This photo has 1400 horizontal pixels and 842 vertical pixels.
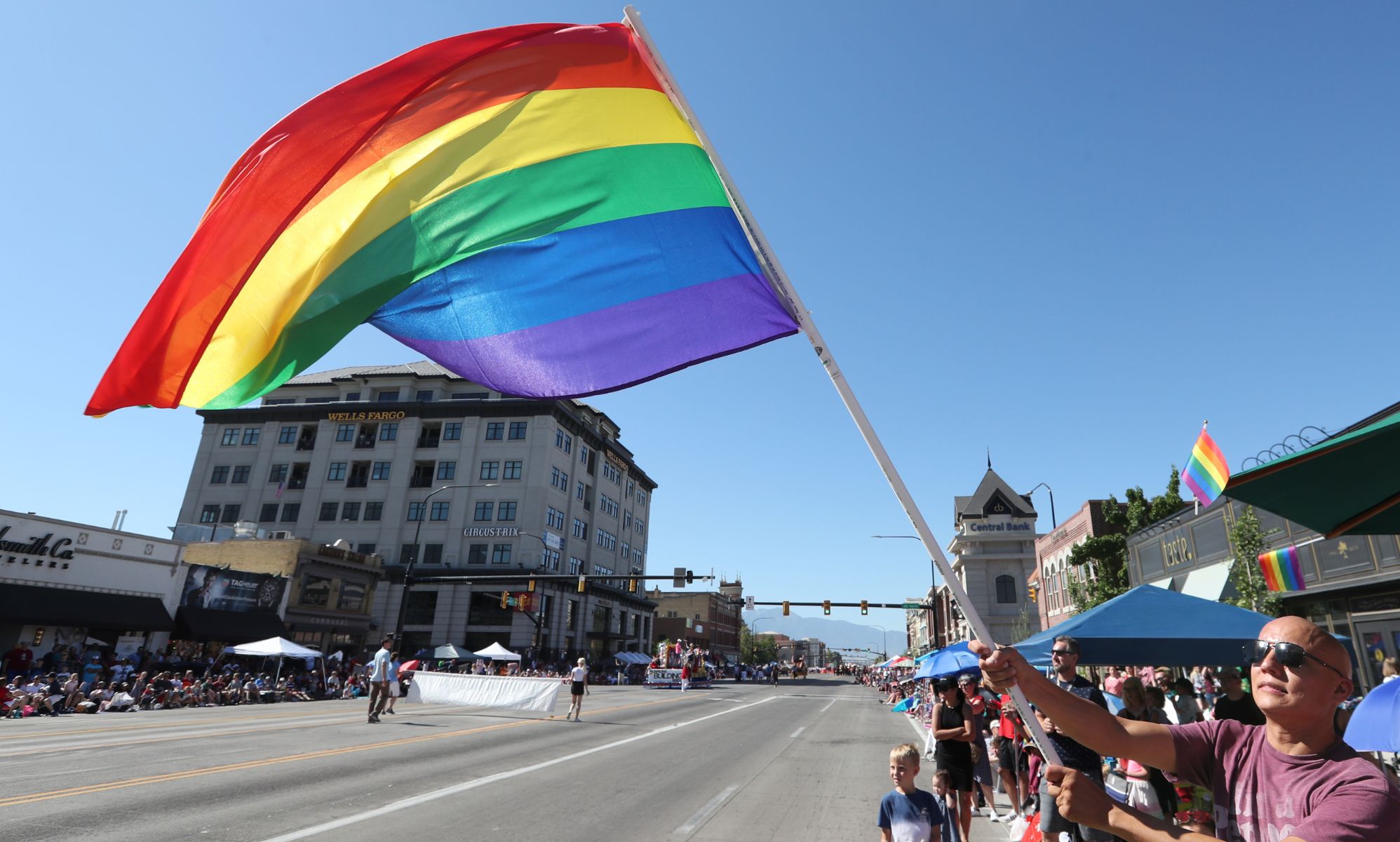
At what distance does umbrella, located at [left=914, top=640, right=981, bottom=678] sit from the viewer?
1485 centimetres

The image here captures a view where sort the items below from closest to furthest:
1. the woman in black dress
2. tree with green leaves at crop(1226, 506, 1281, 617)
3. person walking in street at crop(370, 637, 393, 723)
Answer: the woman in black dress → tree with green leaves at crop(1226, 506, 1281, 617) → person walking in street at crop(370, 637, 393, 723)

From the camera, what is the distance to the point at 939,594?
8244 centimetres

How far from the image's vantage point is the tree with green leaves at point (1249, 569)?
715 inches

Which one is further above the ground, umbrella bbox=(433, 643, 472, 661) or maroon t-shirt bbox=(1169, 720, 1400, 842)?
maroon t-shirt bbox=(1169, 720, 1400, 842)

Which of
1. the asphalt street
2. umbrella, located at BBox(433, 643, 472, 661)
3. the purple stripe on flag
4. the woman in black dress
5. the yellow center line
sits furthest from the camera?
umbrella, located at BBox(433, 643, 472, 661)

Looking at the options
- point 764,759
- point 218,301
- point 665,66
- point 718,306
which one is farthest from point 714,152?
point 764,759

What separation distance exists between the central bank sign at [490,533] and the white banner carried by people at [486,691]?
32.3 metres

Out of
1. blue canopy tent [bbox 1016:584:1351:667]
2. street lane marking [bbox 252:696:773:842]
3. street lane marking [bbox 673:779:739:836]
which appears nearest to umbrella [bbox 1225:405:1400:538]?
blue canopy tent [bbox 1016:584:1351:667]

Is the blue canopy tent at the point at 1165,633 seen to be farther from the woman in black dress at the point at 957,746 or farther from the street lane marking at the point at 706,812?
the street lane marking at the point at 706,812

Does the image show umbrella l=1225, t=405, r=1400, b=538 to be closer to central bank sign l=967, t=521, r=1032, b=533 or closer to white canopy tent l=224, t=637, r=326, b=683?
white canopy tent l=224, t=637, r=326, b=683

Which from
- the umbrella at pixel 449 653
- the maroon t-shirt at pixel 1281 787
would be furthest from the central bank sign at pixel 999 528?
the maroon t-shirt at pixel 1281 787

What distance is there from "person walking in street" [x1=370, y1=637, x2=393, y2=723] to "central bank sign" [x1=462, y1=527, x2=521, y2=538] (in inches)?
1632

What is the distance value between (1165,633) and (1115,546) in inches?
1183

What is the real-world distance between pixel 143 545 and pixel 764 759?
106ft
